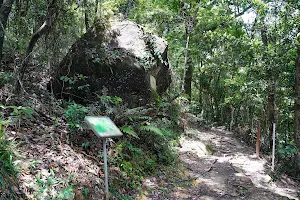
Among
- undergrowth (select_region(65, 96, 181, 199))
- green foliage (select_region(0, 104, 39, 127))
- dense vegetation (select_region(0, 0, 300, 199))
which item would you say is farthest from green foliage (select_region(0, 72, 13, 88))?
undergrowth (select_region(65, 96, 181, 199))

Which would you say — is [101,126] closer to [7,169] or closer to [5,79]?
[7,169]

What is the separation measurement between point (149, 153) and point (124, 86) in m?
2.05

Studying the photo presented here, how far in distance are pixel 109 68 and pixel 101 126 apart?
3435mm

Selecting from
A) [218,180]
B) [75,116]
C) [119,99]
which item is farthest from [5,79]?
[218,180]

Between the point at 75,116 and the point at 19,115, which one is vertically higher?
the point at 19,115

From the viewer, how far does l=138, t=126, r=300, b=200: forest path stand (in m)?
5.41

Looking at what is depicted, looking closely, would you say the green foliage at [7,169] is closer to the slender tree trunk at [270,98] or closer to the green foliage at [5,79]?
the green foliage at [5,79]

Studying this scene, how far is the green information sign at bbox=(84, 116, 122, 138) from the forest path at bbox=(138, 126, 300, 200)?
1.58 metres

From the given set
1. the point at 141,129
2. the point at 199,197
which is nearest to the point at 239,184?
the point at 199,197

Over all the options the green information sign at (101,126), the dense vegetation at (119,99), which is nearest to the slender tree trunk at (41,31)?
the dense vegetation at (119,99)

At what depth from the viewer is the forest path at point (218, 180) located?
5410 mm

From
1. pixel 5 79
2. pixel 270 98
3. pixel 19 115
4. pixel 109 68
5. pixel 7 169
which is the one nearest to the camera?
pixel 7 169

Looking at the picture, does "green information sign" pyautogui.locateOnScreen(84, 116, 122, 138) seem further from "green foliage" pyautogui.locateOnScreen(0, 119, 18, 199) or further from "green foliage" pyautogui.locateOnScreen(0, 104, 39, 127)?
"green foliage" pyautogui.locateOnScreen(0, 104, 39, 127)

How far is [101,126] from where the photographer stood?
3930 millimetres
